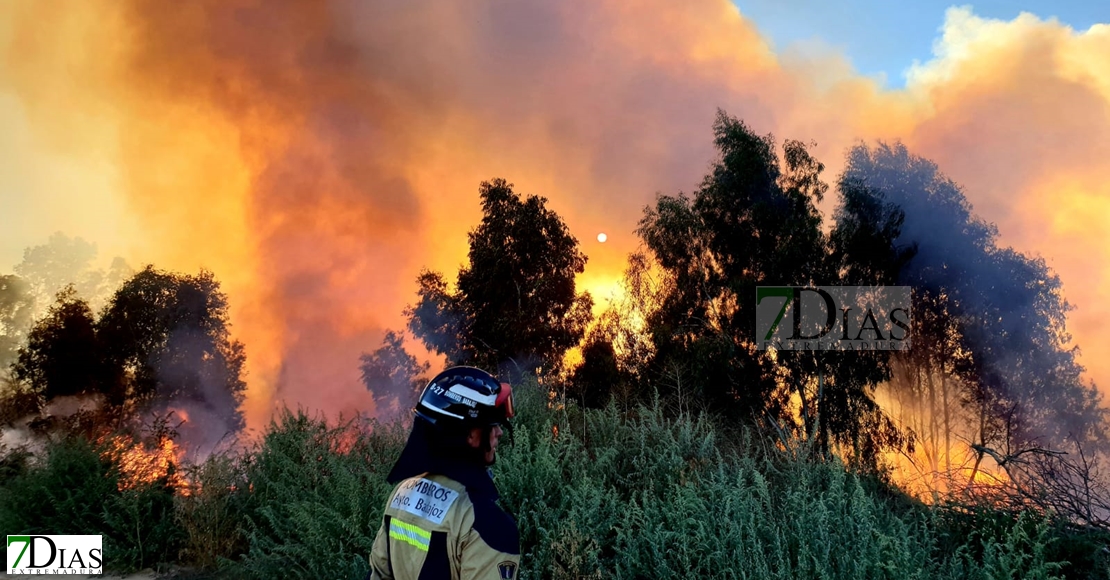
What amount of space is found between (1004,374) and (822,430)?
11328 mm

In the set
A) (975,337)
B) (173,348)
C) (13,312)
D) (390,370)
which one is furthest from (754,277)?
(13,312)

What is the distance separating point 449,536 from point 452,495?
17 cm

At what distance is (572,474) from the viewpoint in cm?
772

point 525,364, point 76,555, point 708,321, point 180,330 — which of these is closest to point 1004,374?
point 708,321

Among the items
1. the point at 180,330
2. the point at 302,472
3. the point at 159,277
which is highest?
the point at 159,277

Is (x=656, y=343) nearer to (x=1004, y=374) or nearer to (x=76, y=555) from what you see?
(x=1004, y=374)

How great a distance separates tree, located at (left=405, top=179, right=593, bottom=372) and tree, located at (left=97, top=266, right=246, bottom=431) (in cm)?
1341

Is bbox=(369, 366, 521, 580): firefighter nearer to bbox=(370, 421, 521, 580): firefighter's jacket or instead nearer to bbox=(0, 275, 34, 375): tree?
bbox=(370, 421, 521, 580): firefighter's jacket

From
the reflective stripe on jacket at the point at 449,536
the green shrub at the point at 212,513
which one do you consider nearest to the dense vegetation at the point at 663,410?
the green shrub at the point at 212,513

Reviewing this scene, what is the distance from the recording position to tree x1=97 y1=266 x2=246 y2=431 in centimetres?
3850

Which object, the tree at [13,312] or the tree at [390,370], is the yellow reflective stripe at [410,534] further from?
the tree at [13,312]

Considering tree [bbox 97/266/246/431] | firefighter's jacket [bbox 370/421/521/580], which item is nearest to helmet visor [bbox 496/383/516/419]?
firefighter's jacket [bbox 370/421/521/580]

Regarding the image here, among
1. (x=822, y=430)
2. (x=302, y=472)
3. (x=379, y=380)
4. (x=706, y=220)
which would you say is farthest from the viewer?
(x=379, y=380)

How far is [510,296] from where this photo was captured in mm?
35750
